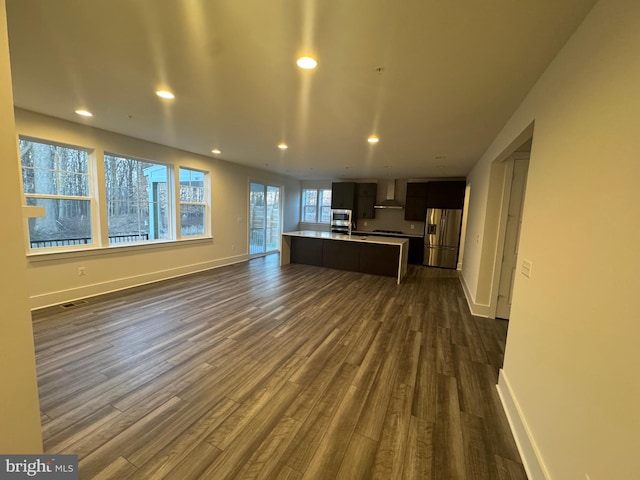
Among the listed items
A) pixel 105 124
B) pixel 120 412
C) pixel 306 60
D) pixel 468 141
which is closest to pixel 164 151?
pixel 105 124

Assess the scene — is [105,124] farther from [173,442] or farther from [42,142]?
[173,442]

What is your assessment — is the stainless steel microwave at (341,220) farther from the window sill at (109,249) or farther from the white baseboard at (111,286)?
the window sill at (109,249)

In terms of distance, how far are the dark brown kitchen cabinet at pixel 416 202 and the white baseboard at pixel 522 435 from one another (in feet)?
19.9

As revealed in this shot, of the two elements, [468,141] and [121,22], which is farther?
[468,141]

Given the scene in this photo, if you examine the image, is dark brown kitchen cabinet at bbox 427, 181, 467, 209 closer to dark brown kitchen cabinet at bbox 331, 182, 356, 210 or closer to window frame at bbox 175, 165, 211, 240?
dark brown kitchen cabinet at bbox 331, 182, 356, 210

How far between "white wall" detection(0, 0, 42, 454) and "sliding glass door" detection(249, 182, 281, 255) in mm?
6399

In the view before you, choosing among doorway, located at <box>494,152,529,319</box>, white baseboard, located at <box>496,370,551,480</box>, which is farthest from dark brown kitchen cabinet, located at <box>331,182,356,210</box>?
white baseboard, located at <box>496,370,551,480</box>

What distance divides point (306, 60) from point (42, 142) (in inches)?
159

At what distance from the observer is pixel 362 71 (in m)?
2.05

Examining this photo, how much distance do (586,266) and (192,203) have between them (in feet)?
20.0

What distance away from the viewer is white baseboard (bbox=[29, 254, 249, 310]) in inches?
142

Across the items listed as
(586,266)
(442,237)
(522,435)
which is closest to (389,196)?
(442,237)

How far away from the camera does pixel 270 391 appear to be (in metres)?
2.14

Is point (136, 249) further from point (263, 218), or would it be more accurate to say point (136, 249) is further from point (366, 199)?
point (366, 199)
